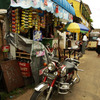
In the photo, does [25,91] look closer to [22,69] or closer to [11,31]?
[22,69]

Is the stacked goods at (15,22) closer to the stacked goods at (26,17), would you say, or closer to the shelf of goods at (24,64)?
the stacked goods at (26,17)

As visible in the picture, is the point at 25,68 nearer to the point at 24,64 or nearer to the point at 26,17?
the point at 24,64

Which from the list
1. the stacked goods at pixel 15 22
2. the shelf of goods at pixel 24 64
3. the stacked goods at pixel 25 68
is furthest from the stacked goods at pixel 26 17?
the stacked goods at pixel 25 68

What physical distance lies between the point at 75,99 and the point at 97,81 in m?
1.82

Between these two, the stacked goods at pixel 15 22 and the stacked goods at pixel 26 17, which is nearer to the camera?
the stacked goods at pixel 26 17

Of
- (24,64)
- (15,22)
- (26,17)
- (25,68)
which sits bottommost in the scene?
(25,68)

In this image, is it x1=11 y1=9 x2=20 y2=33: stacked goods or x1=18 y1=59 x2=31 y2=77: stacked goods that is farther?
x1=11 y1=9 x2=20 y2=33: stacked goods

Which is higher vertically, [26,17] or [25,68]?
[26,17]

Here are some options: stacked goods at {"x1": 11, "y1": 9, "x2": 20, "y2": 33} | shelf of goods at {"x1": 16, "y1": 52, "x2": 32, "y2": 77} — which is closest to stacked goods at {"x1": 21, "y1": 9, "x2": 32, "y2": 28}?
stacked goods at {"x1": 11, "y1": 9, "x2": 20, "y2": 33}

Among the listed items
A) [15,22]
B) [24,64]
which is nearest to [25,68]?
[24,64]

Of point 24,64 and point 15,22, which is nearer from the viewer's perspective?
point 24,64

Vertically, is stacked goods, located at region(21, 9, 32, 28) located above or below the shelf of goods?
above

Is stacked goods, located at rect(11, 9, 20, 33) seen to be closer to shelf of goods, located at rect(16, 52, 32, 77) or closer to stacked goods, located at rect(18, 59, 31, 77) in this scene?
shelf of goods, located at rect(16, 52, 32, 77)

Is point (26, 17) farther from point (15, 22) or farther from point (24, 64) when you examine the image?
point (24, 64)
